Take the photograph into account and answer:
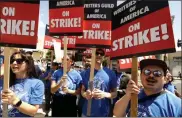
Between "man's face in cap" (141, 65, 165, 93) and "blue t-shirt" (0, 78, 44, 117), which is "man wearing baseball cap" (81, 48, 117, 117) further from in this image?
"man's face in cap" (141, 65, 165, 93)

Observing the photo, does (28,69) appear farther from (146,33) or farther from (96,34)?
(96,34)

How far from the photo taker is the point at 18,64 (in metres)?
3.82

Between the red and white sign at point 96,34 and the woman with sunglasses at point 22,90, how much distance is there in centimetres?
169

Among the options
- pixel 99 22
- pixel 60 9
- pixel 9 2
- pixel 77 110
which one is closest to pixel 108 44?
pixel 99 22

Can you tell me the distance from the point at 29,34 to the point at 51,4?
202 centimetres

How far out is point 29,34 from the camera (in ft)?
12.0

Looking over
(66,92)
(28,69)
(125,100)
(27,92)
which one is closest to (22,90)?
(27,92)

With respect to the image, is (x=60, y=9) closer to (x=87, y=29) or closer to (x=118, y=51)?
(x=87, y=29)

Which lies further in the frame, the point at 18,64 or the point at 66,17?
the point at 66,17

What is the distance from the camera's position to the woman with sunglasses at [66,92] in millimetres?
5887

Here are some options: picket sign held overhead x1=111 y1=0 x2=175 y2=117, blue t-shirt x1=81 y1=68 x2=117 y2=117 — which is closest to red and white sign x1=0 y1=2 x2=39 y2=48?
picket sign held overhead x1=111 y1=0 x2=175 y2=117

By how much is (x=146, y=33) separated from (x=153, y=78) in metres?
0.44

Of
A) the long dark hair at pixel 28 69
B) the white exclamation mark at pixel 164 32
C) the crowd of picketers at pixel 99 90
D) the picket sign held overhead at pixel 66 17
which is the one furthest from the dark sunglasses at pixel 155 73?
the picket sign held overhead at pixel 66 17

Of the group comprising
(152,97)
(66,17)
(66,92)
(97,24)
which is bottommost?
(66,92)
